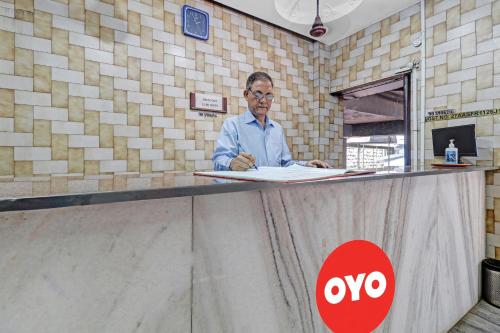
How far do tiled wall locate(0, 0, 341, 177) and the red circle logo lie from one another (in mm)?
1834

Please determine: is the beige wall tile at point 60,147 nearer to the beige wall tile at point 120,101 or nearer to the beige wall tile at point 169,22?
the beige wall tile at point 120,101

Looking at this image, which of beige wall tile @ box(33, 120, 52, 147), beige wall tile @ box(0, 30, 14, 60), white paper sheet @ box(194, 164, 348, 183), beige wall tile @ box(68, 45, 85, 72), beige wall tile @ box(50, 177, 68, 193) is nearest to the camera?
beige wall tile @ box(50, 177, 68, 193)

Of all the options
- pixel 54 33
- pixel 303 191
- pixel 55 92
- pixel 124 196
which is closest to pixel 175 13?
pixel 54 33

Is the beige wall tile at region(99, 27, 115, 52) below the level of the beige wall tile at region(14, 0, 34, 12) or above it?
below

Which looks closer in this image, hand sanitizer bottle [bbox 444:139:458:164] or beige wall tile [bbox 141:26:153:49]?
hand sanitizer bottle [bbox 444:139:458:164]

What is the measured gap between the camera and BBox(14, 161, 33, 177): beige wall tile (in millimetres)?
1890

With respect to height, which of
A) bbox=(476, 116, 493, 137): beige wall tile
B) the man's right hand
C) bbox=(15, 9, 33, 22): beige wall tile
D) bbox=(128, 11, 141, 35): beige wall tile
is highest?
bbox=(128, 11, 141, 35): beige wall tile

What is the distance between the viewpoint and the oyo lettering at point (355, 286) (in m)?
1.06

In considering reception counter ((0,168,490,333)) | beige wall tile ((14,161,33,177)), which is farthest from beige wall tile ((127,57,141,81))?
reception counter ((0,168,490,333))

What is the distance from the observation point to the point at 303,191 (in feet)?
3.22

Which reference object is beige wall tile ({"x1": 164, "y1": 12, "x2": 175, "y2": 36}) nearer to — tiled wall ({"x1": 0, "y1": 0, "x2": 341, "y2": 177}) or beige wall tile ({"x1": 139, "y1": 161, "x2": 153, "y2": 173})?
tiled wall ({"x1": 0, "y1": 0, "x2": 341, "y2": 177})

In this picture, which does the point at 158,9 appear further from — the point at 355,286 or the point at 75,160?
the point at 355,286

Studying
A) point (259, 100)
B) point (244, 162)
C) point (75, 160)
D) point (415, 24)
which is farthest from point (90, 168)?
point (415, 24)

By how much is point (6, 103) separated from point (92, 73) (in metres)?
0.59
